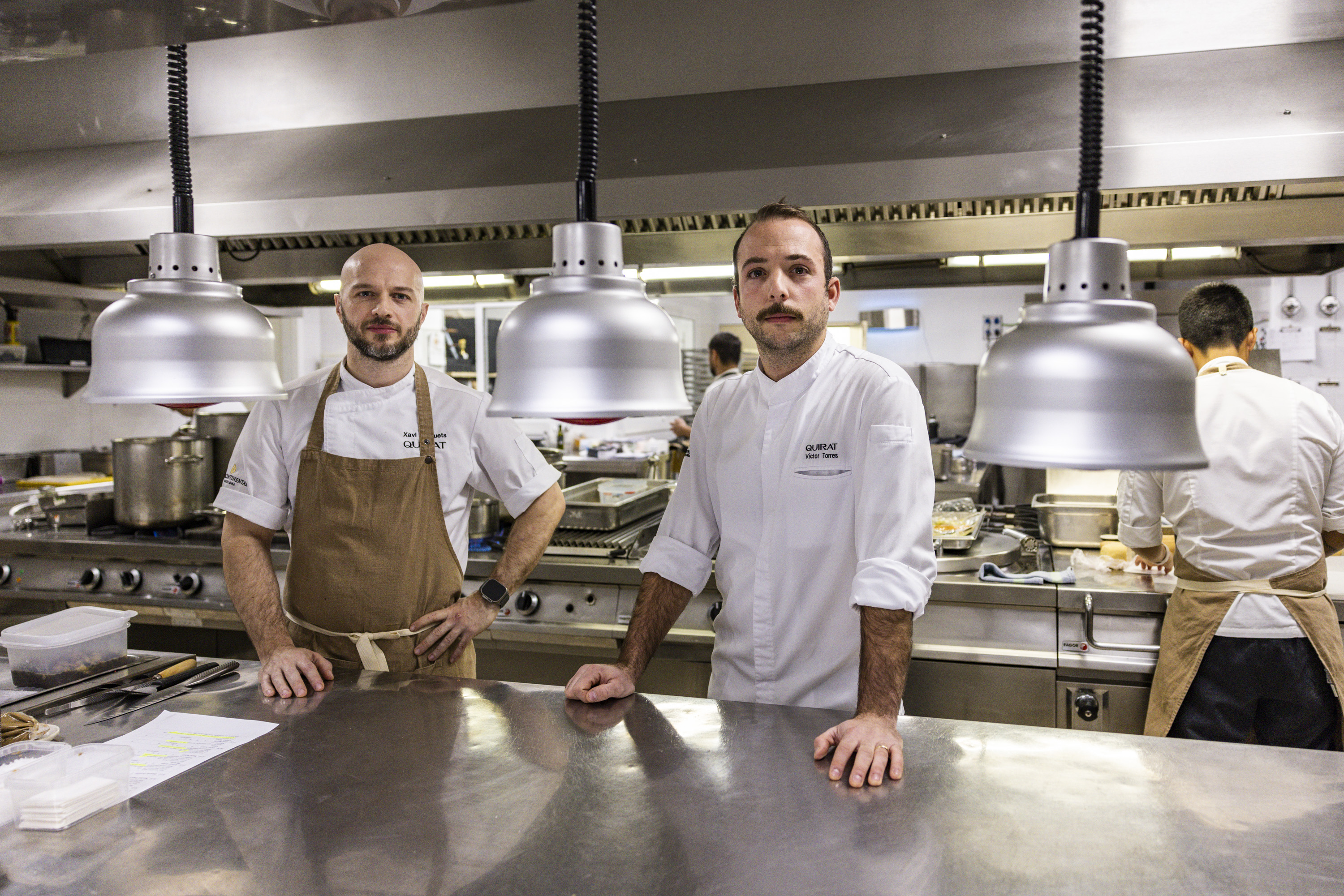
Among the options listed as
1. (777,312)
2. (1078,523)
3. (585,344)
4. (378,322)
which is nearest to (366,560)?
(378,322)

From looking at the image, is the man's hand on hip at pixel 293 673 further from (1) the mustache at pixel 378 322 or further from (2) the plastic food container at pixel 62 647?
(1) the mustache at pixel 378 322

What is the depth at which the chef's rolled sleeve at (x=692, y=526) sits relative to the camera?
82.8 inches

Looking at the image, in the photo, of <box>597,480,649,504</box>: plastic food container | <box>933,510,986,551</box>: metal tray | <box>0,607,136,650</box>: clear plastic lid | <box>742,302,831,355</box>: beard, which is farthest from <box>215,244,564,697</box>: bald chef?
<box>933,510,986,551</box>: metal tray

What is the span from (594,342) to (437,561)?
1.45 m

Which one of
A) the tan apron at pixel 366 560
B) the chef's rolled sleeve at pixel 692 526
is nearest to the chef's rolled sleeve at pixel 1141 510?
the chef's rolled sleeve at pixel 692 526

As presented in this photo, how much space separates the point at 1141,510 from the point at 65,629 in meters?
2.97

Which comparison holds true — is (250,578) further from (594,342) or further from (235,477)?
(594,342)

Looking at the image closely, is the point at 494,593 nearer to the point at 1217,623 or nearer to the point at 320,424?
the point at 320,424

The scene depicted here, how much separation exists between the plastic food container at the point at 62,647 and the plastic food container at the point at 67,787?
56 cm

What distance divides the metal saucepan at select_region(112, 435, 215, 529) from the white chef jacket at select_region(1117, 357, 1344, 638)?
11.9 feet

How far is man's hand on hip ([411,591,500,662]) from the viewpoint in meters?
2.28

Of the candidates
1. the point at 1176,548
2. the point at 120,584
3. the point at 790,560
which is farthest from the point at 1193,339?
the point at 120,584

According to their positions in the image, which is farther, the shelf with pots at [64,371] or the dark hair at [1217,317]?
the shelf with pots at [64,371]

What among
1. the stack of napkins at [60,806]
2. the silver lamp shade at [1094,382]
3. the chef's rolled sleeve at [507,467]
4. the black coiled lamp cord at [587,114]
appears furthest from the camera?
the chef's rolled sleeve at [507,467]
